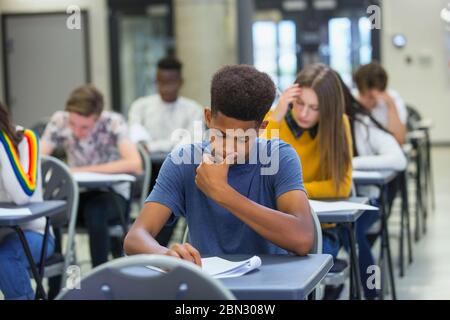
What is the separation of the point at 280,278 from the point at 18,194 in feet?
5.90

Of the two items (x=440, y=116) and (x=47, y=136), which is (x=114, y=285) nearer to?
(x=47, y=136)

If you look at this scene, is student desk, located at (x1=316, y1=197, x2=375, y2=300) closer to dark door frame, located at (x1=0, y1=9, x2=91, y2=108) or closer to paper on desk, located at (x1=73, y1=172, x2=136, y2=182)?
paper on desk, located at (x1=73, y1=172, x2=136, y2=182)

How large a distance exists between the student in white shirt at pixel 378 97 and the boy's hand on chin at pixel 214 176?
394 centimetres

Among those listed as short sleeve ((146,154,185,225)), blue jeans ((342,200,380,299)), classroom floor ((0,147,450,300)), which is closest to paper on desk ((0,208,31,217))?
short sleeve ((146,154,185,225))

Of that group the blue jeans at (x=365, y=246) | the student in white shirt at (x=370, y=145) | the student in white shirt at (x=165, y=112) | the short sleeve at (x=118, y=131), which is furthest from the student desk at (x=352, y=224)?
the student in white shirt at (x=165, y=112)

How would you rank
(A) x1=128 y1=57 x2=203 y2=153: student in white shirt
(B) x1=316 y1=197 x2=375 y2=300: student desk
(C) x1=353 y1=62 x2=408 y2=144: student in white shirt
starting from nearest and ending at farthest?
(B) x1=316 y1=197 x2=375 y2=300: student desk, (C) x1=353 y1=62 x2=408 y2=144: student in white shirt, (A) x1=128 y1=57 x2=203 y2=153: student in white shirt

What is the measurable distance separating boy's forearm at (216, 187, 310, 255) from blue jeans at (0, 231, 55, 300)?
4.85ft

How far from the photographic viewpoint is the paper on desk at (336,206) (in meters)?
3.26

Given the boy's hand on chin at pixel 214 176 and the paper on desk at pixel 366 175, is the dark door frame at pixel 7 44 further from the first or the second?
the boy's hand on chin at pixel 214 176

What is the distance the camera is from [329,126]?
12.1 feet

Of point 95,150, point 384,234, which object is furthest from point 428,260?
point 95,150

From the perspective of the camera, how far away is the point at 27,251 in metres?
3.47

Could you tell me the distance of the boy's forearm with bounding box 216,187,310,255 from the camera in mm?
2309

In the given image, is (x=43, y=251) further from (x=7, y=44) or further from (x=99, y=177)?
(x=7, y=44)
